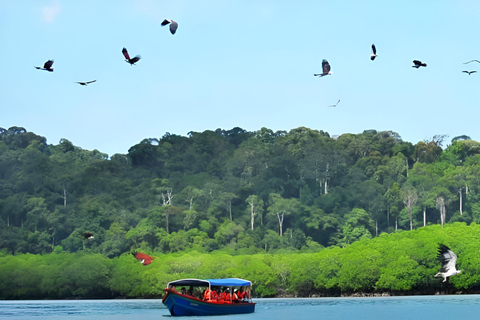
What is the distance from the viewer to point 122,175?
145125 mm

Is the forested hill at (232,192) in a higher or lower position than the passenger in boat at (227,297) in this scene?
higher

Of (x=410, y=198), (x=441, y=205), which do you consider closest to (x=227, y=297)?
(x=441, y=205)

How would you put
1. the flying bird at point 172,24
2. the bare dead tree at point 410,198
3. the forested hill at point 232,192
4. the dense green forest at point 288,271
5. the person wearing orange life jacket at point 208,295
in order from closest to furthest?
1. the flying bird at point 172,24
2. the person wearing orange life jacket at point 208,295
3. the dense green forest at point 288,271
4. the forested hill at point 232,192
5. the bare dead tree at point 410,198

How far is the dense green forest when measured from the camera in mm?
74062

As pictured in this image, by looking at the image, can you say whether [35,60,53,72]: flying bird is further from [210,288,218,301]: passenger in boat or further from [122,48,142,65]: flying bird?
[210,288,218,301]: passenger in boat

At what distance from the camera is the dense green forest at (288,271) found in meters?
74.1

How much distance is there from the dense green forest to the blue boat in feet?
88.1

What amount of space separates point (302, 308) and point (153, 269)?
30.4m

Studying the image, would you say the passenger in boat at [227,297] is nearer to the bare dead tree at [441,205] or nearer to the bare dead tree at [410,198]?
the bare dead tree at [441,205]

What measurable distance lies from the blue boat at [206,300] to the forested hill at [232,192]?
2319 inches

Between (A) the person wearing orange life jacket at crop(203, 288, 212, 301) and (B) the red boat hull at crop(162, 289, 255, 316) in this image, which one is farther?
(A) the person wearing orange life jacket at crop(203, 288, 212, 301)

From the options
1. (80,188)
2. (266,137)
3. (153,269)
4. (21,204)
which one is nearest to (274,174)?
(266,137)

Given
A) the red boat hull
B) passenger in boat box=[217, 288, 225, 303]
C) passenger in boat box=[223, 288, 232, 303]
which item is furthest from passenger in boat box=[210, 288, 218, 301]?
passenger in boat box=[223, 288, 232, 303]

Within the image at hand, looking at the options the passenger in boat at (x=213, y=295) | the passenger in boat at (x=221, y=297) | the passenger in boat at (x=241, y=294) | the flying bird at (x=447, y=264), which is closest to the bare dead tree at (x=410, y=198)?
the passenger in boat at (x=241, y=294)
